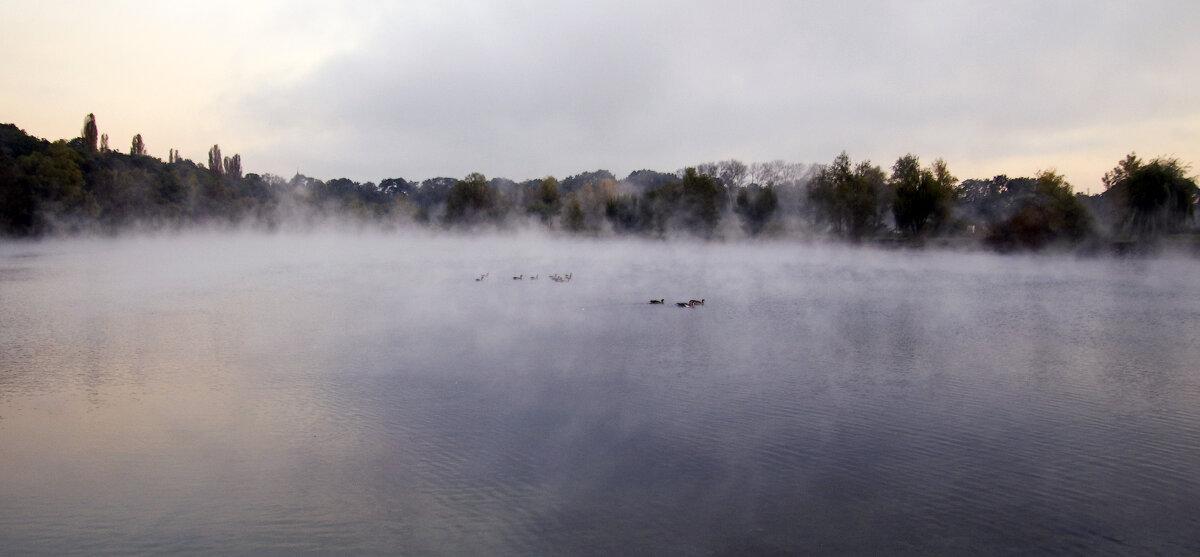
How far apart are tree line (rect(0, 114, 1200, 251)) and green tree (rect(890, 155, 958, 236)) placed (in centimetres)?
8

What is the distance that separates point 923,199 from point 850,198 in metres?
5.47

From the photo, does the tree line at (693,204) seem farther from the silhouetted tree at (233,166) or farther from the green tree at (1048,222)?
the silhouetted tree at (233,166)

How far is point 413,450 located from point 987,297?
17.9 metres

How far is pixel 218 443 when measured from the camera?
7.41 metres

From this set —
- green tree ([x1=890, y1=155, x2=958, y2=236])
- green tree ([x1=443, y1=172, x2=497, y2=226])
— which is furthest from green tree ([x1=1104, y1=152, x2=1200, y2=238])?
green tree ([x1=443, y1=172, x2=497, y2=226])

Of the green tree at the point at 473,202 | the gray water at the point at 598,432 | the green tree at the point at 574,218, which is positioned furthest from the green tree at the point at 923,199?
the green tree at the point at 473,202

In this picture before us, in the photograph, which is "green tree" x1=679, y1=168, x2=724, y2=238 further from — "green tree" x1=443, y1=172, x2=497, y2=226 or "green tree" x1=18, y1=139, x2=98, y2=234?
"green tree" x1=18, y1=139, x2=98, y2=234

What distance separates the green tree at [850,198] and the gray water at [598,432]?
3969 centimetres

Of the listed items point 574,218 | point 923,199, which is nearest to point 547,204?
point 574,218

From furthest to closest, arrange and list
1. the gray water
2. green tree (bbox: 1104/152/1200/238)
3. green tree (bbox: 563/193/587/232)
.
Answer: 1. green tree (bbox: 563/193/587/232)
2. green tree (bbox: 1104/152/1200/238)
3. the gray water

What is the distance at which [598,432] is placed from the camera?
7.82m

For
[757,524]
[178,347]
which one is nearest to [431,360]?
[178,347]

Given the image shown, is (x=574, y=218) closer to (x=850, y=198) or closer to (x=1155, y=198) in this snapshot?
(x=850, y=198)

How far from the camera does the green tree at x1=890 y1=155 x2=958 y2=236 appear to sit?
51531 millimetres
